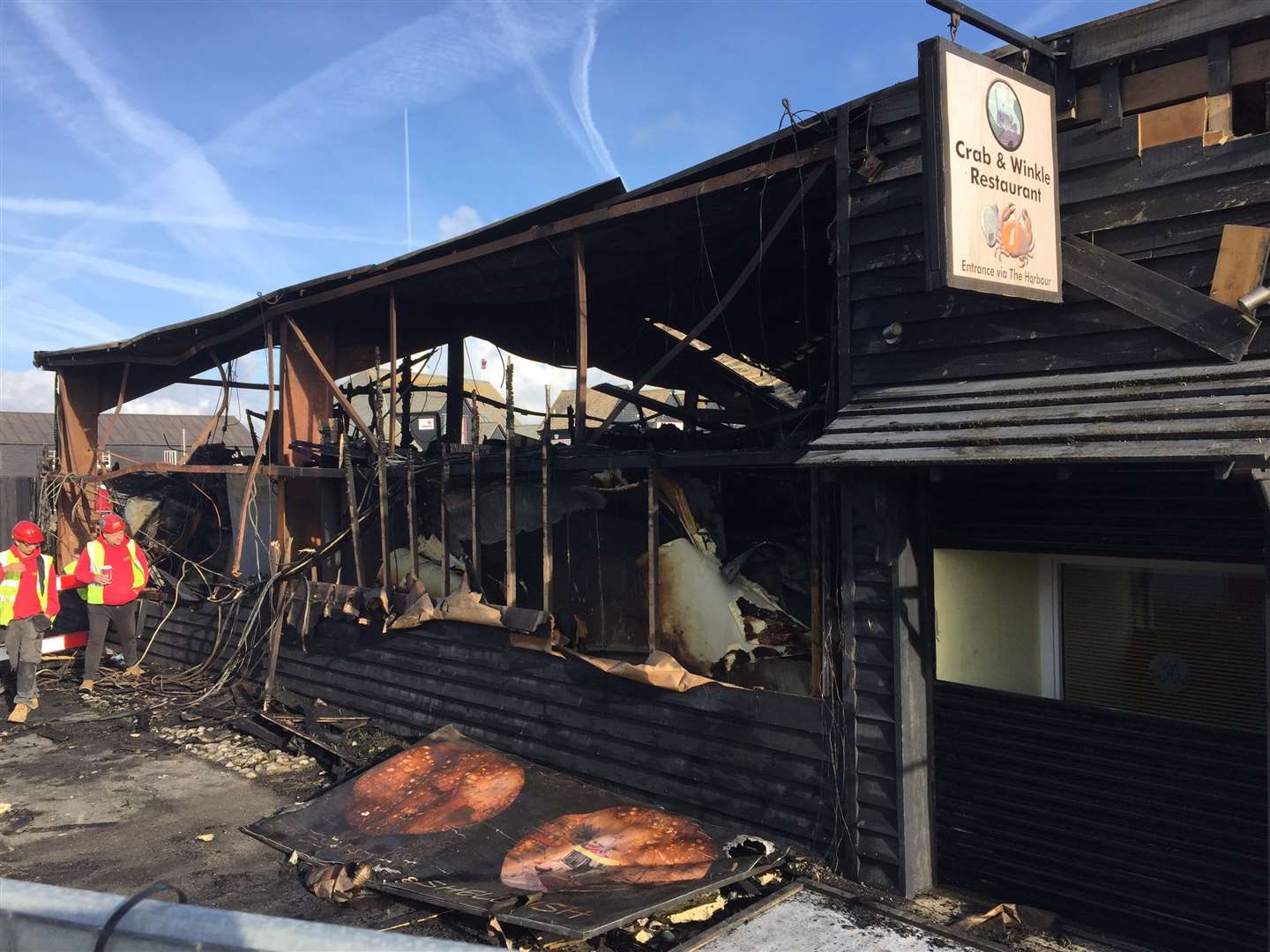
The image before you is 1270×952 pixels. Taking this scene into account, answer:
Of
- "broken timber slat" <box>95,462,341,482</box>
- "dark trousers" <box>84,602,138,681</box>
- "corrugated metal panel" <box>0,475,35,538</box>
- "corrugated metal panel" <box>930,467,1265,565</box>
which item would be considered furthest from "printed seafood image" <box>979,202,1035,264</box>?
"corrugated metal panel" <box>0,475,35,538</box>

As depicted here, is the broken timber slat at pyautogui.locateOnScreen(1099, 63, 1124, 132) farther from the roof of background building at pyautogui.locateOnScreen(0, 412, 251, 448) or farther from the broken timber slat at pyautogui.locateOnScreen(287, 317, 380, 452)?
the roof of background building at pyautogui.locateOnScreen(0, 412, 251, 448)

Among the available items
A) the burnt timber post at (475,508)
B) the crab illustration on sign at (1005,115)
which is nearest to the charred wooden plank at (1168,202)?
the crab illustration on sign at (1005,115)

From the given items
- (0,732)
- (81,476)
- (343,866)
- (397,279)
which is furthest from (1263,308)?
(81,476)

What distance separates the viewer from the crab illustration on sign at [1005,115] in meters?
4.75

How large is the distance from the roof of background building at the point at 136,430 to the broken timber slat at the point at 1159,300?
30.1 metres

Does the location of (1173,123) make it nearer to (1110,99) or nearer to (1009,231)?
(1110,99)

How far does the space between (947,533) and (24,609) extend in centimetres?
1055

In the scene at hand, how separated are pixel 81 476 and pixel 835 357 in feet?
39.7

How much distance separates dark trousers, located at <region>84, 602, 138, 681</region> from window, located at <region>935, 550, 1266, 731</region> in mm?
10891

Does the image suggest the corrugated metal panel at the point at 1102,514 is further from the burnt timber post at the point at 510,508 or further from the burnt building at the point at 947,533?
the burnt timber post at the point at 510,508

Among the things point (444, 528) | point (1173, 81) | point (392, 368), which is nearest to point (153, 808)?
point (444, 528)

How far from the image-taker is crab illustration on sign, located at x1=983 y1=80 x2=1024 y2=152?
4.75 m

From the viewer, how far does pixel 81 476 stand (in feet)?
44.4

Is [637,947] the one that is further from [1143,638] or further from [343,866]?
[1143,638]
